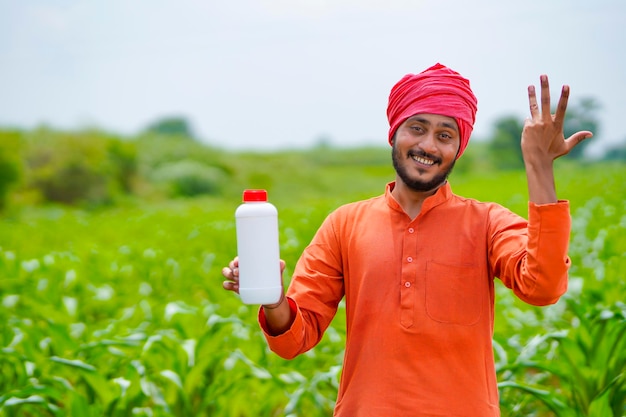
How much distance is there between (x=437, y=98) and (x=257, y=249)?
63cm

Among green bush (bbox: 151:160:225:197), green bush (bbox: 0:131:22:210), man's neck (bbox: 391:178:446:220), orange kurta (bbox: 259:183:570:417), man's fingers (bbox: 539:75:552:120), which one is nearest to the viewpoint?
man's fingers (bbox: 539:75:552:120)

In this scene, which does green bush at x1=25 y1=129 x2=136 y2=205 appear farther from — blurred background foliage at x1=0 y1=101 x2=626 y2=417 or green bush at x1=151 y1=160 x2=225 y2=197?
blurred background foliage at x1=0 y1=101 x2=626 y2=417

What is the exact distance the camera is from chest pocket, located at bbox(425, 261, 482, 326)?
1959mm

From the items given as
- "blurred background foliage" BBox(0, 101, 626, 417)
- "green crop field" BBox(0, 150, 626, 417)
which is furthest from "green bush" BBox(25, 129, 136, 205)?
"green crop field" BBox(0, 150, 626, 417)

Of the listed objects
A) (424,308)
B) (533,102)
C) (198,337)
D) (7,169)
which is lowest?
(198,337)

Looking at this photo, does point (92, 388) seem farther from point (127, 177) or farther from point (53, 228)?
point (127, 177)

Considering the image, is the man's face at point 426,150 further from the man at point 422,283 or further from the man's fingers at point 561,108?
the man's fingers at point 561,108

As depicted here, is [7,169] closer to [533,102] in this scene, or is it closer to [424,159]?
[424,159]

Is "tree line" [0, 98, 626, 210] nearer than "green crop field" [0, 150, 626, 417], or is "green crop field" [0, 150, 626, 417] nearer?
"green crop field" [0, 150, 626, 417]

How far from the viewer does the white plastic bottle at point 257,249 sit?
5.90 feet

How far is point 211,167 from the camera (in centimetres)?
3728

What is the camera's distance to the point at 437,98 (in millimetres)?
1987

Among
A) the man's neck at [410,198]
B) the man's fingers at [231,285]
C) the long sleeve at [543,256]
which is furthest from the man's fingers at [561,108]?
the man's fingers at [231,285]

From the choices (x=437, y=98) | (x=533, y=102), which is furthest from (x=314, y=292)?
(x=533, y=102)
